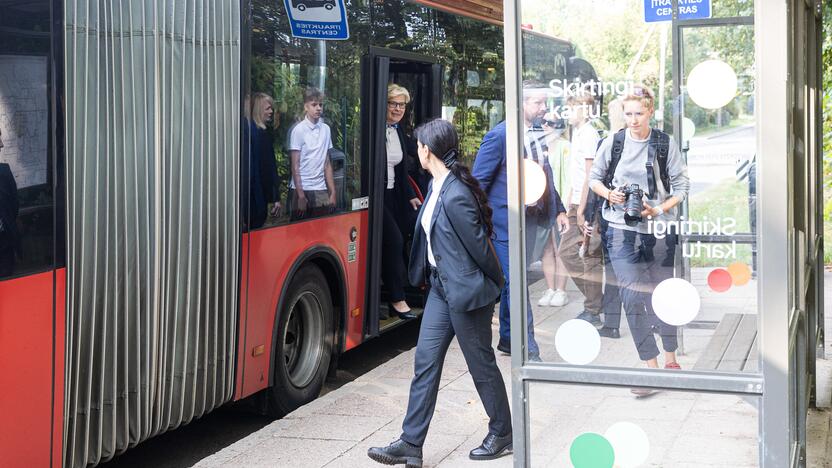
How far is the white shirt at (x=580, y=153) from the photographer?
4008 millimetres

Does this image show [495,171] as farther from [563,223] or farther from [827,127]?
[827,127]

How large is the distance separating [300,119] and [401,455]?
242 centimetres

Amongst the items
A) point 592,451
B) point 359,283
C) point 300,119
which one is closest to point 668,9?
point 592,451

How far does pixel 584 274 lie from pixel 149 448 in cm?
372

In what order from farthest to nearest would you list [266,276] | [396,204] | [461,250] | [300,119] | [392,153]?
[396,204] < [392,153] < [300,119] < [266,276] < [461,250]

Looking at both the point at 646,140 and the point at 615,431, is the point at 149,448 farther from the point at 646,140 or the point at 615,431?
the point at 646,140

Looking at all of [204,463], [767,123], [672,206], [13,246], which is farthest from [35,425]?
[767,123]

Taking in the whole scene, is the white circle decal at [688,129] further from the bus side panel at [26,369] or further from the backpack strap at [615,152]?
the bus side panel at [26,369]

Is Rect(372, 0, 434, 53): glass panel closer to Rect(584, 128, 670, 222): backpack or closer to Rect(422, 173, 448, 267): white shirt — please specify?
Rect(422, 173, 448, 267): white shirt

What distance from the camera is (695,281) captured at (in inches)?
152

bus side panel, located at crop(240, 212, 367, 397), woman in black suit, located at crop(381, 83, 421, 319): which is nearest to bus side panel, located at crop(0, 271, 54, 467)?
bus side panel, located at crop(240, 212, 367, 397)

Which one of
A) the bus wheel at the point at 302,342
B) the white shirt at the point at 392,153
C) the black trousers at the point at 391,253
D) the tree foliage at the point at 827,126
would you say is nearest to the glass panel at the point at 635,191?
the bus wheel at the point at 302,342

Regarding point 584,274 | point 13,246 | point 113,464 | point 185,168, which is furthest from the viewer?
point 113,464

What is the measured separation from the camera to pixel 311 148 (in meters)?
7.12
